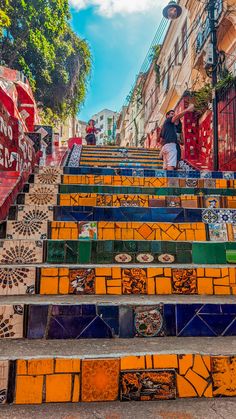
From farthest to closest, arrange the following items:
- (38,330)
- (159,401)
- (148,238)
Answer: (148,238), (38,330), (159,401)

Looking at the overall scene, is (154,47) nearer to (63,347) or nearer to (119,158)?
(119,158)

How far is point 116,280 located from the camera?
76.6 inches

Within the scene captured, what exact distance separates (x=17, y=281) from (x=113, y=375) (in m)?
0.85

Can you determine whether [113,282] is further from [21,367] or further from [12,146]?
[12,146]

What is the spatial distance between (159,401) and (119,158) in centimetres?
709

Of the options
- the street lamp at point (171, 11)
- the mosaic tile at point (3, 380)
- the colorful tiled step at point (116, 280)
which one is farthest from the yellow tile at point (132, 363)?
the street lamp at point (171, 11)

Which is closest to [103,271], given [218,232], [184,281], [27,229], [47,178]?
[184,281]

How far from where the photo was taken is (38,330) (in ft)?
5.26

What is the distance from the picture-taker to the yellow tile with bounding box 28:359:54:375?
130cm

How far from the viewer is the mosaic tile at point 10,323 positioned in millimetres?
1595

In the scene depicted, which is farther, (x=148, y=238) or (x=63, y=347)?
Answer: (x=148, y=238)

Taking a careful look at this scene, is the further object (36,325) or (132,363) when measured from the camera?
(36,325)

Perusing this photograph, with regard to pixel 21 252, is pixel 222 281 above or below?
below

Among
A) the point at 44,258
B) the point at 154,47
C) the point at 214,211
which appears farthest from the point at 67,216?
the point at 154,47
